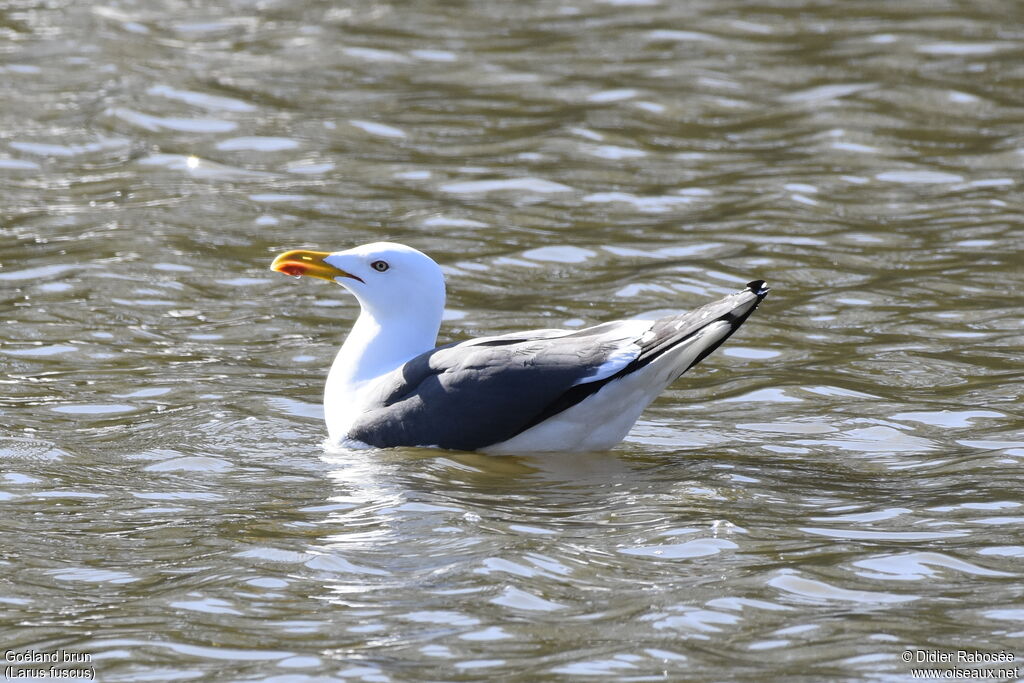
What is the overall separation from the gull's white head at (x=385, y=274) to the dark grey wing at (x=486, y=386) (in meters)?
0.45

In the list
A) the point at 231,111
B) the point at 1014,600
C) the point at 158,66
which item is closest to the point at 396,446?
the point at 1014,600

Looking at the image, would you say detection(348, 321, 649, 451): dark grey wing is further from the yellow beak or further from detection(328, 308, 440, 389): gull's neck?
the yellow beak

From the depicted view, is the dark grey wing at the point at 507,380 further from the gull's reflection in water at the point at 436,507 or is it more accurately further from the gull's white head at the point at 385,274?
the gull's white head at the point at 385,274

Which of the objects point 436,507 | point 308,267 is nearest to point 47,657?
point 436,507

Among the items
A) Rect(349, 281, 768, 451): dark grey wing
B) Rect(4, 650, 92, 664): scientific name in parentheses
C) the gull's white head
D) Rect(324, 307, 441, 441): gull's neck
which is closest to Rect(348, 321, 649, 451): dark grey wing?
Rect(349, 281, 768, 451): dark grey wing

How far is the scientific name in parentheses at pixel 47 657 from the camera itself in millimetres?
5227

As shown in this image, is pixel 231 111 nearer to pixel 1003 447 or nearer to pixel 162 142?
pixel 162 142

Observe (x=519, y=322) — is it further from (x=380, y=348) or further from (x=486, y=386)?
(x=486, y=386)

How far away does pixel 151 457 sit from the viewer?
749 cm

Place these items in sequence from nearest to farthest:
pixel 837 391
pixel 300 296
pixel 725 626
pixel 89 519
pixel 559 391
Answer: pixel 725 626 < pixel 89 519 < pixel 559 391 < pixel 837 391 < pixel 300 296

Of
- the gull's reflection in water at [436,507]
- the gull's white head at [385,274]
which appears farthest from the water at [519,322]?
the gull's white head at [385,274]

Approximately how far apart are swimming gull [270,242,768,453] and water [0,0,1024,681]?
16 cm

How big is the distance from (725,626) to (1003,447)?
2.73m

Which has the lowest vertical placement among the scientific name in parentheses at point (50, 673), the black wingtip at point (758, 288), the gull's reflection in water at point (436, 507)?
the gull's reflection in water at point (436, 507)
